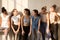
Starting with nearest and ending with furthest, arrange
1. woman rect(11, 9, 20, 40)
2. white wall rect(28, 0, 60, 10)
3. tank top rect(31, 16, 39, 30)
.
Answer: tank top rect(31, 16, 39, 30) < woman rect(11, 9, 20, 40) < white wall rect(28, 0, 60, 10)

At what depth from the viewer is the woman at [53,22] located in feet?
19.8

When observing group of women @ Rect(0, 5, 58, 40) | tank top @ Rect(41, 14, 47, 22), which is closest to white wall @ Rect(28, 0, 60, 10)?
group of women @ Rect(0, 5, 58, 40)

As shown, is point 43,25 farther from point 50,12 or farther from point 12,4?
point 12,4

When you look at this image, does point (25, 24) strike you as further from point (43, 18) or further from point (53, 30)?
point (53, 30)

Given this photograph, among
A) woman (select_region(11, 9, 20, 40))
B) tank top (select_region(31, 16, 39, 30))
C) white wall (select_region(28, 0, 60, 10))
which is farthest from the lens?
white wall (select_region(28, 0, 60, 10))

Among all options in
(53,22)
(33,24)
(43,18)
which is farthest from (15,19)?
(53,22)

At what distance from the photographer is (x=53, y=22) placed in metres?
6.07

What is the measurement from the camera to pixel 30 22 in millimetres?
6086

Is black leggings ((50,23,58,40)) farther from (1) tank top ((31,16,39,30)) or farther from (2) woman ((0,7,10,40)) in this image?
(2) woman ((0,7,10,40))

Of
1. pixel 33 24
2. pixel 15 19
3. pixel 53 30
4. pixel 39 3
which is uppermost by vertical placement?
pixel 39 3

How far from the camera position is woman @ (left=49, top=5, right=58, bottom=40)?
6.05m

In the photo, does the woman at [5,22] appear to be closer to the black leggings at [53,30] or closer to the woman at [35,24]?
the woman at [35,24]

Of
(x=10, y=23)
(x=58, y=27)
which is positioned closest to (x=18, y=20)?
(x=10, y=23)

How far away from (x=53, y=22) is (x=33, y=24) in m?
0.54
